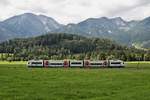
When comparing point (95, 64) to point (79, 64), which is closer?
point (95, 64)

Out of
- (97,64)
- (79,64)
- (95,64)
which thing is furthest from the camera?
(79,64)

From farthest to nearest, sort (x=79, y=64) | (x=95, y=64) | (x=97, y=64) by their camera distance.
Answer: (x=79, y=64) < (x=95, y=64) < (x=97, y=64)

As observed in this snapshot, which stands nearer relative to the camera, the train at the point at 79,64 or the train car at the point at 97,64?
the train at the point at 79,64

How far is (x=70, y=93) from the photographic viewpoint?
123 feet

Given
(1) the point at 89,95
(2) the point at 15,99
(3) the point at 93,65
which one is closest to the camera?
(2) the point at 15,99

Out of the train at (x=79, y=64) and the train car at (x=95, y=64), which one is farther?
the train car at (x=95, y=64)

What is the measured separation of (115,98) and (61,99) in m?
5.16

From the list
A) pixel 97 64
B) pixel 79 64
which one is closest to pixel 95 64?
pixel 97 64

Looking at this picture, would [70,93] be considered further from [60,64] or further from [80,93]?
[60,64]

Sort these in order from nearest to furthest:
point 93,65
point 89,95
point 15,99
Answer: point 15,99
point 89,95
point 93,65

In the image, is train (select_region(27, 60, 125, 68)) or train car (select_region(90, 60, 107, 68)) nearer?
train (select_region(27, 60, 125, 68))

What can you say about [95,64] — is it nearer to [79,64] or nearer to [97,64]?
[97,64]

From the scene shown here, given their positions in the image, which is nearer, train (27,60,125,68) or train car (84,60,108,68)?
train (27,60,125,68)

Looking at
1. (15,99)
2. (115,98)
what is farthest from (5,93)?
(115,98)
